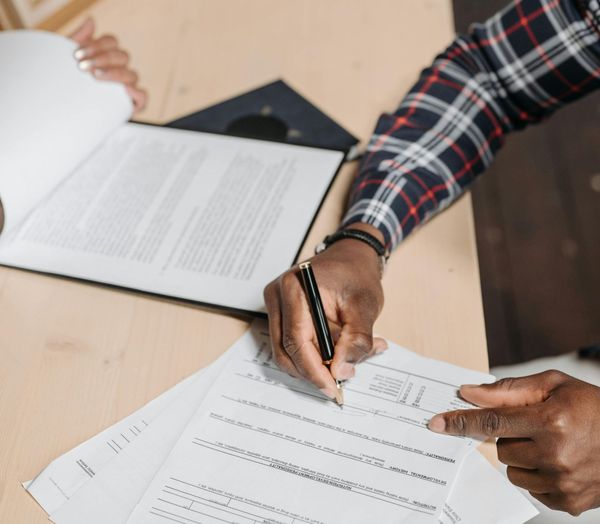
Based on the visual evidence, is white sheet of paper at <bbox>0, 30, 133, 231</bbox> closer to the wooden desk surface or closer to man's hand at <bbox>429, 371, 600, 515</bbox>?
the wooden desk surface

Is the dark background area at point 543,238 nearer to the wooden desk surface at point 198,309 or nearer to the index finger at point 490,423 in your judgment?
the wooden desk surface at point 198,309

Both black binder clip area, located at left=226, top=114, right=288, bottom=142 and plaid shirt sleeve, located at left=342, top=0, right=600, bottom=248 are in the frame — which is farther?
black binder clip area, located at left=226, top=114, right=288, bottom=142

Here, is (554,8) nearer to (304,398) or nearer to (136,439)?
(304,398)

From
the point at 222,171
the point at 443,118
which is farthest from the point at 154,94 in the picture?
the point at 443,118

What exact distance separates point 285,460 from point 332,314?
0.57ft

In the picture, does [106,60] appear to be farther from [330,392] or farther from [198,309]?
[330,392]

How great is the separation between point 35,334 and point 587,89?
814mm

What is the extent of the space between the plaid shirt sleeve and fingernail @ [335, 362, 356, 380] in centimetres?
22

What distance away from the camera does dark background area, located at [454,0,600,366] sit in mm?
1693

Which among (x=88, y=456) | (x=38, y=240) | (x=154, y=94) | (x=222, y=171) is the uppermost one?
(x=154, y=94)

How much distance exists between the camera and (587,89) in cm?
99

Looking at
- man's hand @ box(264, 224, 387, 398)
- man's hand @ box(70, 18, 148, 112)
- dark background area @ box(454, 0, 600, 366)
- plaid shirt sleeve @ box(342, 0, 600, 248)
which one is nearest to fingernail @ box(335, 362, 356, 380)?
man's hand @ box(264, 224, 387, 398)

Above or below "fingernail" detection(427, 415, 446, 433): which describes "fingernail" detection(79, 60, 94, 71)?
above

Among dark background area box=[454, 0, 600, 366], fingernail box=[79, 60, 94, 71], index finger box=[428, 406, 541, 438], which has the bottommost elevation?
index finger box=[428, 406, 541, 438]
